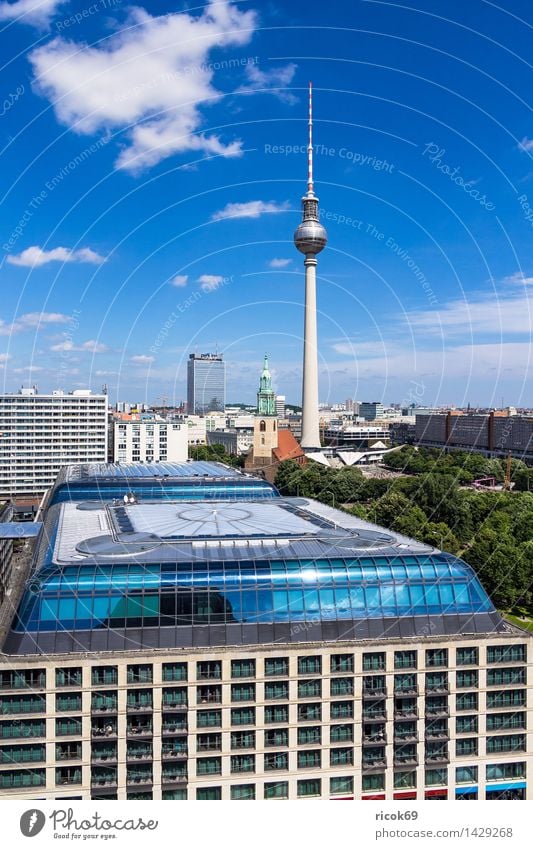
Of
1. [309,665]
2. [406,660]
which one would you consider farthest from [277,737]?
[406,660]

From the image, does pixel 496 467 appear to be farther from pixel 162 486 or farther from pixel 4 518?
pixel 4 518

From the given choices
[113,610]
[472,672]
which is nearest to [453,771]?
[472,672]

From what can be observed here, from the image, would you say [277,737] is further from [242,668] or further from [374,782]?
[374,782]

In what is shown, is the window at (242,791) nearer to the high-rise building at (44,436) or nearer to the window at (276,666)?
the window at (276,666)

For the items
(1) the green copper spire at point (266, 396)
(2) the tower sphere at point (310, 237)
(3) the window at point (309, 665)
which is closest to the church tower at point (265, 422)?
→ (1) the green copper spire at point (266, 396)

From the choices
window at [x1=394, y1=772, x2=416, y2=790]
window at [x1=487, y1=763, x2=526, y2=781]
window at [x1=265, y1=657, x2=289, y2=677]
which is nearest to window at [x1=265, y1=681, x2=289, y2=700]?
window at [x1=265, y1=657, x2=289, y2=677]

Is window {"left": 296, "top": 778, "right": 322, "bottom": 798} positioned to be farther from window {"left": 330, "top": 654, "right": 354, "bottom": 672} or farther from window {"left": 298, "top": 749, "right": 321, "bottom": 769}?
window {"left": 330, "top": 654, "right": 354, "bottom": 672}

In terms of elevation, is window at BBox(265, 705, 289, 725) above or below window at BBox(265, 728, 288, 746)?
above

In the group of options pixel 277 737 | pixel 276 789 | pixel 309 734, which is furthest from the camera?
pixel 309 734
